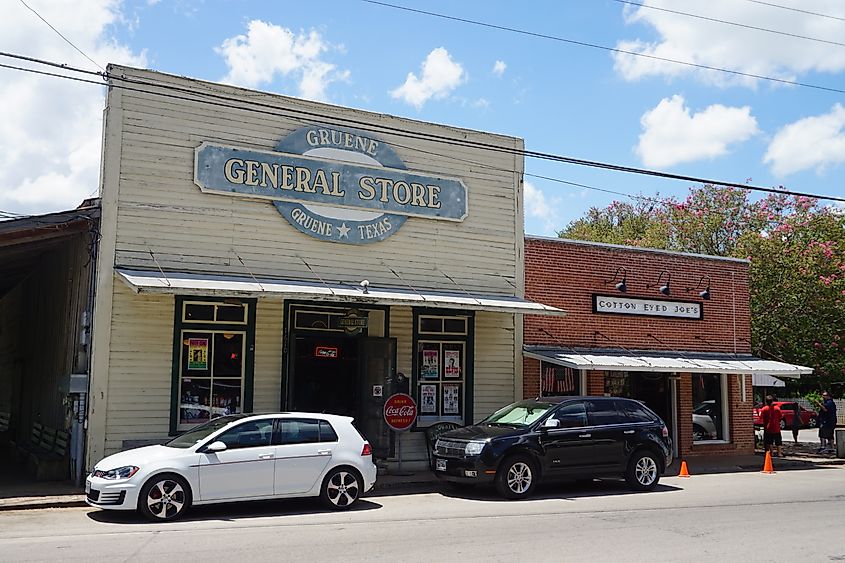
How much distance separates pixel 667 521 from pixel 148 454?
23.3 feet

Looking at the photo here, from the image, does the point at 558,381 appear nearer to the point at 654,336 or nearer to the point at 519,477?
the point at 654,336

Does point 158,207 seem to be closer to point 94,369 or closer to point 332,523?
point 94,369

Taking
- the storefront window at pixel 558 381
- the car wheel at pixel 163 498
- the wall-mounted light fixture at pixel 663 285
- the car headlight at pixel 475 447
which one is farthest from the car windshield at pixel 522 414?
the wall-mounted light fixture at pixel 663 285

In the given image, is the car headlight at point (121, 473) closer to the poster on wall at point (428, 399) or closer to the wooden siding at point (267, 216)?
the wooden siding at point (267, 216)

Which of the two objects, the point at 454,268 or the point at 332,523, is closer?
the point at 332,523

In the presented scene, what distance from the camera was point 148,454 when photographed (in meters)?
11.3

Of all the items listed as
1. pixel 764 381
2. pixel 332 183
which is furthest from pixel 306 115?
pixel 764 381

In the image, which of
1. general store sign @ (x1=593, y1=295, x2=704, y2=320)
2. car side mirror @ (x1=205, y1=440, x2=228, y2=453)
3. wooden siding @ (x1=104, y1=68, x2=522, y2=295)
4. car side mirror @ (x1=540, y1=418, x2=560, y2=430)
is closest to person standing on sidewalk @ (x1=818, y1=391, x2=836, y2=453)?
general store sign @ (x1=593, y1=295, x2=704, y2=320)

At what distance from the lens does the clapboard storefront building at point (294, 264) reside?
14.6 metres

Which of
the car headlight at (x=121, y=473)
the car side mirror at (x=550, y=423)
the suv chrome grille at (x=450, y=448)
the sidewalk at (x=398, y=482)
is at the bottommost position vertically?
the sidewalk at (x=398, y=482)

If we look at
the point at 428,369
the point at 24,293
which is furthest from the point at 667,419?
the point at 24,293

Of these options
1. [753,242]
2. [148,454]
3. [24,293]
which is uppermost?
[753,242]

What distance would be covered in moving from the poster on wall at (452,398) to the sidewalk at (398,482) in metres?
1.58

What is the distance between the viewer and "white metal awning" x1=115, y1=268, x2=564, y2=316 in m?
13.8
